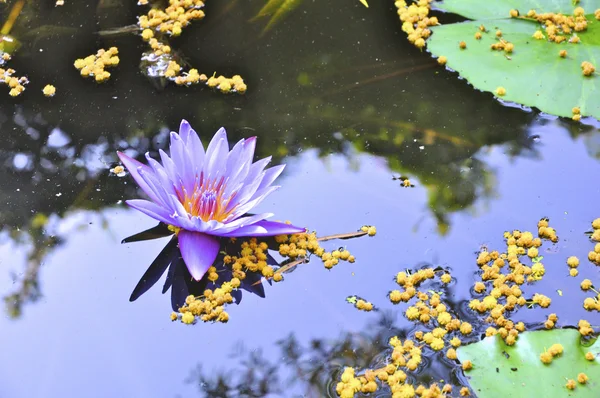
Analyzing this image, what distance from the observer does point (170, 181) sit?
2311 mm

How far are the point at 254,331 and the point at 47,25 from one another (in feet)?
6.38

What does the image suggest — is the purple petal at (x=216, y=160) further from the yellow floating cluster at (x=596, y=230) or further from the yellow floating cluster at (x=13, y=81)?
the yellow floating cluster at (x=596, y=230)

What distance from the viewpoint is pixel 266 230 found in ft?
7.45

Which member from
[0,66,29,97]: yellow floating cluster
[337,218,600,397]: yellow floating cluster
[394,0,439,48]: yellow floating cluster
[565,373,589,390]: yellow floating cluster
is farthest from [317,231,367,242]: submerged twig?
[0,66,29,97]: yellow floating cluster

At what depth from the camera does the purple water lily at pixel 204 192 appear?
224 cm

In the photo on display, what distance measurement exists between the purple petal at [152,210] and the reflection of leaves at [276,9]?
4.31 ft

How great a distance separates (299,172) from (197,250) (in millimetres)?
553

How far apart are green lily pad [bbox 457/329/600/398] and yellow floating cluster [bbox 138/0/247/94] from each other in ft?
→ 4.95

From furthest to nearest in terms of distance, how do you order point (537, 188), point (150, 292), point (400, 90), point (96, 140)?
point (400, 90) < point (96, 140) < point (537, 188) < point (150, 292)

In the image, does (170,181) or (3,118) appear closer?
(170,181)

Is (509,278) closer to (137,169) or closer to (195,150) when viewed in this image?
(195,150)

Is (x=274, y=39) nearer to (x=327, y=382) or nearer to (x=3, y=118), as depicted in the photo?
(x=3, y=118)

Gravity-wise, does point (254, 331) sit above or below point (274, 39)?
below

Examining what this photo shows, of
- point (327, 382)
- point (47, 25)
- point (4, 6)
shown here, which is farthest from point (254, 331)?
point (4, 6)
